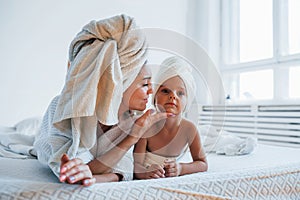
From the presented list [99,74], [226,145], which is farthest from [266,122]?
[99,74]

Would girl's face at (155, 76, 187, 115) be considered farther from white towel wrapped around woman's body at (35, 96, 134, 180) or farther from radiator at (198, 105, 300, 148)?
radiator at (198, 105, 300, 148)

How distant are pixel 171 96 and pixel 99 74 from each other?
23cm

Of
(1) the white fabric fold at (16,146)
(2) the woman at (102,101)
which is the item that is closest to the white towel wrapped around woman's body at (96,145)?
(2) the woman at (102,101)

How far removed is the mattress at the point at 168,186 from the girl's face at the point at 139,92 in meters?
0.22

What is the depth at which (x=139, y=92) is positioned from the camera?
796 mm

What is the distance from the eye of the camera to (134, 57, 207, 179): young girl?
0.82 m

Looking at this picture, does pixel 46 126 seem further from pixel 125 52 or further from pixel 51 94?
pixel 51 94

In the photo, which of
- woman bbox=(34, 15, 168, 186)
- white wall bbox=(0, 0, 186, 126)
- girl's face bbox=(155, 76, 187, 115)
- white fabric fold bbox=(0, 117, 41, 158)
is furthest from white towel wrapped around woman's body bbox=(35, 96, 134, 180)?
white wall bbox=(0, 0, 186, 126)

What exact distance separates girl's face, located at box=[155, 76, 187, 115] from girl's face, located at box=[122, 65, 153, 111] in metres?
0.04

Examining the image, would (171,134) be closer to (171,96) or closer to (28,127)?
(171,96)

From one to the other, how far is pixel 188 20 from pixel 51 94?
1.54 meters

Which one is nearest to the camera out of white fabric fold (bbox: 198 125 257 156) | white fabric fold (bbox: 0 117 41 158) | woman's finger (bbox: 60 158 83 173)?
woman's finger (bbox: 60 158 83 173)

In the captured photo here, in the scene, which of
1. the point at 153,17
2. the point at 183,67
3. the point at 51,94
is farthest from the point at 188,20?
the point at 183,67

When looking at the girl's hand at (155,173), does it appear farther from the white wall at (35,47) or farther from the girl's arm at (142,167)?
the white wall at (35,47)
